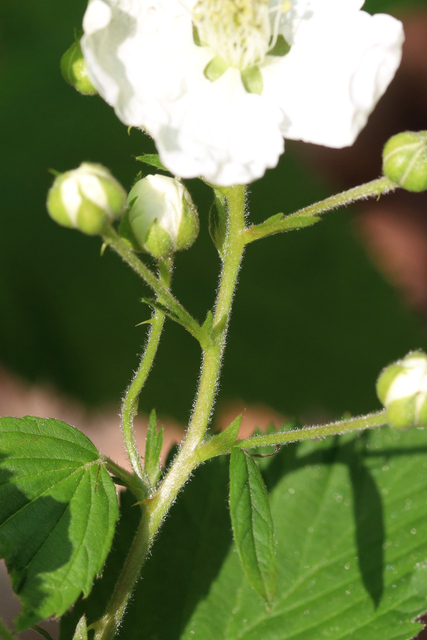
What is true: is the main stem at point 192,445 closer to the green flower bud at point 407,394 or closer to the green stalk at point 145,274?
the green stalk at point 145,274

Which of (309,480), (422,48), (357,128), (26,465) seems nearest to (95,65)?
(357,128)

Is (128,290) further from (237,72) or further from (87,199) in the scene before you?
(87,199)

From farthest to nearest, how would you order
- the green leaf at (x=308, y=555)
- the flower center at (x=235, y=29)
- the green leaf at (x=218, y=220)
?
the green leaf at (x=308, y=555) < the flower center at (x=235, y=29) < the green leaf at (x=218, y=220)

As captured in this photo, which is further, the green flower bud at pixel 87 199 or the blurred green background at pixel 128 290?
the blurred green background at pixel 128 290

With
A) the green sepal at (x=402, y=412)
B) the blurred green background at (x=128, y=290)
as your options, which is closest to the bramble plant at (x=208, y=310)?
the green sepal at (x=402, y=412)

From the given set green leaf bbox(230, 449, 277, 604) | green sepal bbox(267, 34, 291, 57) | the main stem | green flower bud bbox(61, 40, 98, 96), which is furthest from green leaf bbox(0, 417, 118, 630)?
green sepal bbox(267, 34, 291, 57)

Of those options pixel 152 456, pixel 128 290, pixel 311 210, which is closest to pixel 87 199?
pixel 311 210

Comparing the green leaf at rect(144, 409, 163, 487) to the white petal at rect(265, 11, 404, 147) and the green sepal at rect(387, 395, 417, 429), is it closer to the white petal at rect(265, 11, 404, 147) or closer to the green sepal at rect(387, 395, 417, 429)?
the green sepal at rect(387, 395, 417, 429)
